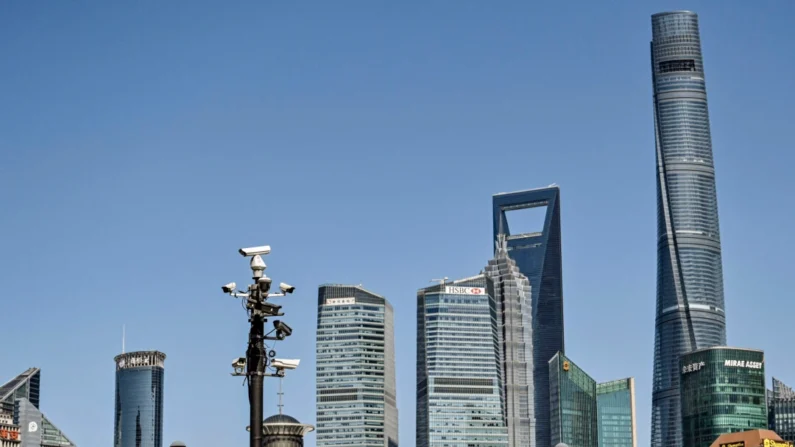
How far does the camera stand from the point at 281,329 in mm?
Result: 31469

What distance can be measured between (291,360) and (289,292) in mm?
1644

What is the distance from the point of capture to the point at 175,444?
38000 millimetres

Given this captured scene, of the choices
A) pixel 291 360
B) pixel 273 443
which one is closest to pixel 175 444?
pixel 291 360

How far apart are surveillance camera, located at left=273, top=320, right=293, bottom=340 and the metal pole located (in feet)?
2.86

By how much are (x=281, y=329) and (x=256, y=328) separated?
136cm

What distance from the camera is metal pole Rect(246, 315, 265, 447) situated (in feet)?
99.3

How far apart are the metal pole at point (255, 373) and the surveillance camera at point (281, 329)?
2.86 feet

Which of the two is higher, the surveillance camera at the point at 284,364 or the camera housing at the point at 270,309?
the camera housing at the point at 270,309

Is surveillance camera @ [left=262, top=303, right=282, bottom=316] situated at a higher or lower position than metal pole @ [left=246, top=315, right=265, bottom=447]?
higher

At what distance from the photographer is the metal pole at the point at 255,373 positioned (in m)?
30.3

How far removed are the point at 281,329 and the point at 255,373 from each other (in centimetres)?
140

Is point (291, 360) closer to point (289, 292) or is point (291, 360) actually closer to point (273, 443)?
point (289, 292)

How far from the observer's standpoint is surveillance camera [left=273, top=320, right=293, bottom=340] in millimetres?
31281

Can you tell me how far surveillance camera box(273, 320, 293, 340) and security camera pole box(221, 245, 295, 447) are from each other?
2.15 feet
